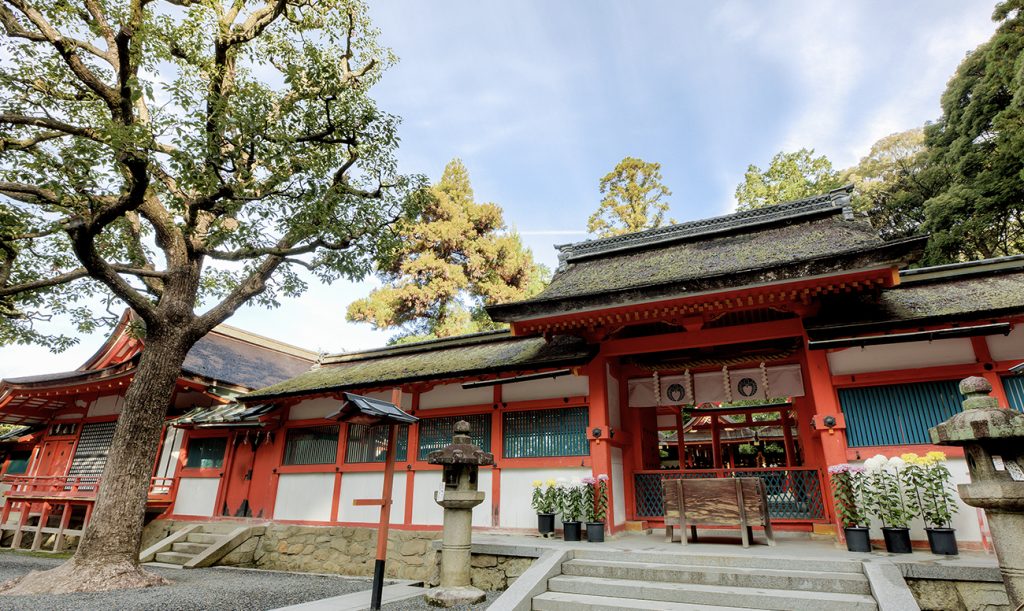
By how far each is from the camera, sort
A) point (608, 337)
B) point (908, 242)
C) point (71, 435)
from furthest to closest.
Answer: point (71, 435), point (608, 337), point (908, 242)

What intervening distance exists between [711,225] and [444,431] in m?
7.40

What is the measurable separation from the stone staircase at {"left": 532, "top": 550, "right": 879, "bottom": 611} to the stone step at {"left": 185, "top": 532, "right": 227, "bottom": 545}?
8506mm

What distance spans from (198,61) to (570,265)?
27.0ft

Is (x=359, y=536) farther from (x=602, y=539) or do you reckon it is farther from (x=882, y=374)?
(x=882, y=374)

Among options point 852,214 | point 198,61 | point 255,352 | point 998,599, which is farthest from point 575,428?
point 255,352

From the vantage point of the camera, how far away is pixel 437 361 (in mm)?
11055

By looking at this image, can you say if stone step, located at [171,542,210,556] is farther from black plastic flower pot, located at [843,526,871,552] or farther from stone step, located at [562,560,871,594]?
black plastic flower pot, located at [843,526,871,552]

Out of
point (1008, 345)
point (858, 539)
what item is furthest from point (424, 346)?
point (1008, 345)

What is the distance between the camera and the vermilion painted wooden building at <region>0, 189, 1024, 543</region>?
266 inches

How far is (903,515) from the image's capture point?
6.02 meters

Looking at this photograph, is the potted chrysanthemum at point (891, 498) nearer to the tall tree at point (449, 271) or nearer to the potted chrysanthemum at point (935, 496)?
the potted chrysanthemum at point (935, 496)

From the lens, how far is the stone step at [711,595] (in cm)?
457

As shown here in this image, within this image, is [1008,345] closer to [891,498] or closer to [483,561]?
[891,498]

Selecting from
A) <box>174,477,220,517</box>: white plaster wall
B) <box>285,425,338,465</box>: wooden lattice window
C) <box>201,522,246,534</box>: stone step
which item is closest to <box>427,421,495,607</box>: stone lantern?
<box>285,425,338,465</box>: wooden lattice window
